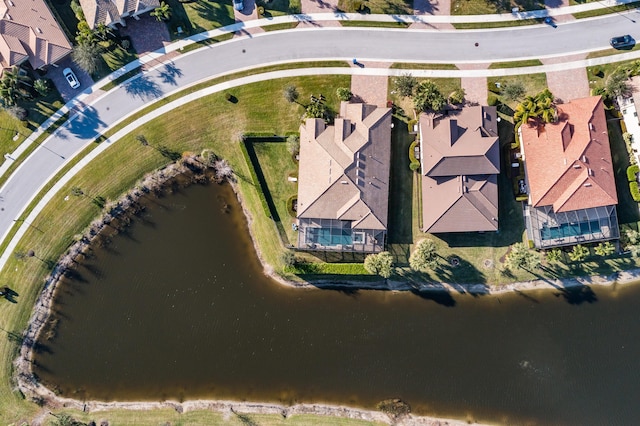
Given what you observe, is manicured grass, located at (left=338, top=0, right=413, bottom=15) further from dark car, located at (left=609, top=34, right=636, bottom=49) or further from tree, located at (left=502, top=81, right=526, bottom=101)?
dark car, located at (left=609, top=34, right=636, bottom=49)

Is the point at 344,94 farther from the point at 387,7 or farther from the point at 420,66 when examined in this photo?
the point at 387,7

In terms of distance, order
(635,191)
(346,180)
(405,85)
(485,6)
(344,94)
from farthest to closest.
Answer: (485,6) → (344,94) → (405,85) → (635,191) → (346,180)

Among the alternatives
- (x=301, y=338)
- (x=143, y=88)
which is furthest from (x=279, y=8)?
(x=301, y=338)

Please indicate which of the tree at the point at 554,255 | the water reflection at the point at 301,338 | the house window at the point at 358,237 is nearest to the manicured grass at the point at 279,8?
the water reflection at the point at 301,338

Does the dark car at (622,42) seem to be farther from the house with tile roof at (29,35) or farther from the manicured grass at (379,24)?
the house with tile roof at (29,35)

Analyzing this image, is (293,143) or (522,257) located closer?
(522,257)

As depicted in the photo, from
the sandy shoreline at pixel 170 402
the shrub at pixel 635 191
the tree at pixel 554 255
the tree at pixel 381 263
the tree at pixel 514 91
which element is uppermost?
the tree at pixel 514 91

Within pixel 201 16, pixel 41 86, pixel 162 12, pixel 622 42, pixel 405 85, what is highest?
pixel 201 16

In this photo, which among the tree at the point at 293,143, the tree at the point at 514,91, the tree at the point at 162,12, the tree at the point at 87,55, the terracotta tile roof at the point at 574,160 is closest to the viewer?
the terracotta tile roof at the point at 574,160
